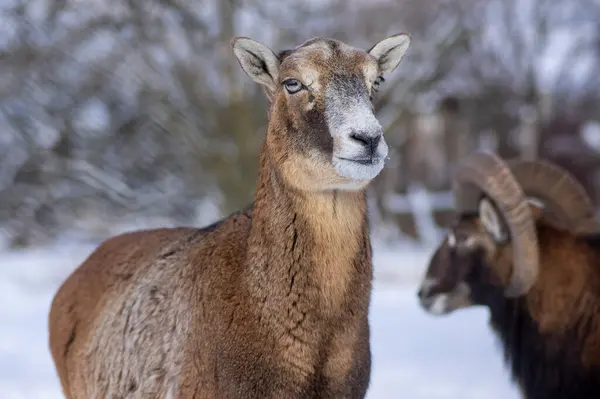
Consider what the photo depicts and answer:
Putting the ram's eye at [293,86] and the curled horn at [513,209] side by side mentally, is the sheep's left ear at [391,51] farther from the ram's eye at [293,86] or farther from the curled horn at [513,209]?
the curled horn at [513,209]

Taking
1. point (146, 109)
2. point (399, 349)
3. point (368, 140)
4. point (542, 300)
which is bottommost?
point (368, 140)

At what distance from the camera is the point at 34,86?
1456 cm

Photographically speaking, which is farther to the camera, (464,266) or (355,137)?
(464,266)

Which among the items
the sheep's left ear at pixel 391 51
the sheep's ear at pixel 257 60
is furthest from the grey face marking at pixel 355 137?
the sheep's left ear at pixel 391 51

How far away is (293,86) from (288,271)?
0.90m

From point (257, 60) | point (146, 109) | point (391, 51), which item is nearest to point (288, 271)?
point (257, 60)

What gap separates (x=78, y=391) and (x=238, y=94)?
10186 millimetres

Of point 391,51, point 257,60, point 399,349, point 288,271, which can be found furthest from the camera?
point 399,349

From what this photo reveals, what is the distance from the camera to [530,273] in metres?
6.97

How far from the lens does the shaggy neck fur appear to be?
21.9 ft

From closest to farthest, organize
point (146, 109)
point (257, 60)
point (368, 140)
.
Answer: point (368, 140), point (257, 60), point (146, 109)

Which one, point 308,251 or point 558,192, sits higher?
point 558,192

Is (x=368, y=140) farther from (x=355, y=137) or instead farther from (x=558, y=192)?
(x=558, y=192)

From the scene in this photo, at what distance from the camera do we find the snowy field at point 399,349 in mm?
8672
